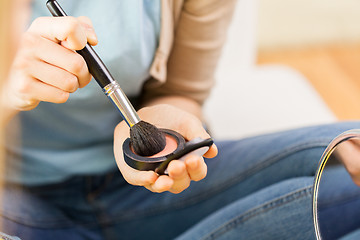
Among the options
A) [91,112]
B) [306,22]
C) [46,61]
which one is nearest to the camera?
[46,61]

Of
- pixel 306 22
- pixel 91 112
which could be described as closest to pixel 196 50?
pixel 91 112

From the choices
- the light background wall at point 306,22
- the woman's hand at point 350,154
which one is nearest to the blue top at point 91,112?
the woman's hand at point 350,154

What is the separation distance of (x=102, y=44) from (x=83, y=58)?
32mm

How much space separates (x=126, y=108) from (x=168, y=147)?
0.04m

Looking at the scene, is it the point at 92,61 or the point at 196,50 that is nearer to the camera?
the point at 92,61

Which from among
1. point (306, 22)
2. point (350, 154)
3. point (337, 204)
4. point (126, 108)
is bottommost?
point (306, 22)

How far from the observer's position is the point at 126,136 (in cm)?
31

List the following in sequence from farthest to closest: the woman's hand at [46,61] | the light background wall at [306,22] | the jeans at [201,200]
→ the light background wall at [306,22] → the jeans at [201,200] → the woman's hand at [46,61]

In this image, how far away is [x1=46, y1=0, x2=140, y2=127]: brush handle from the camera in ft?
0.89

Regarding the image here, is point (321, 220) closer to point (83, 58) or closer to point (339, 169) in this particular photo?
point (339, 169)

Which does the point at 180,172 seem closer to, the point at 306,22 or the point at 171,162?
the point at 171,162

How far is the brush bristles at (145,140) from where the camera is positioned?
281 mm

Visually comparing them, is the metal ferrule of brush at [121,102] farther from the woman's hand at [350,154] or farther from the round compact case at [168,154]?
the woman's hand at [350,154]

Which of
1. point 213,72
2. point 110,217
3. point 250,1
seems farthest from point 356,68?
point 110,217
